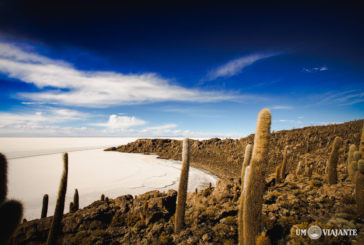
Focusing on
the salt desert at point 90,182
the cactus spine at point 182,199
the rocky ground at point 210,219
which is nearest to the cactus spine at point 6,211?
the rocky ground at point 210,219

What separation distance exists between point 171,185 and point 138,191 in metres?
4.30

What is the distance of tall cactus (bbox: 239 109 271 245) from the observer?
4418 mm

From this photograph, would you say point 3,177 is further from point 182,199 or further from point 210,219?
Answer: point 210,219

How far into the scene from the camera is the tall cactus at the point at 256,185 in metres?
4.42

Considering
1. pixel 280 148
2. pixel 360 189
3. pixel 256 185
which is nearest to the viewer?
pixel 256 185
